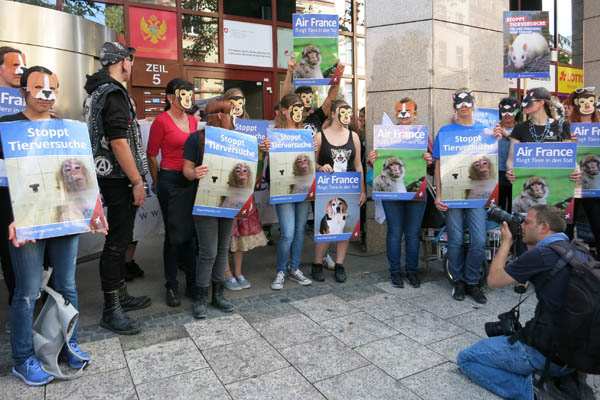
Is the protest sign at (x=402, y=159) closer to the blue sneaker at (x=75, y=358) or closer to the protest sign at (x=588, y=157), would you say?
the protest sign at (x=588, y=157)

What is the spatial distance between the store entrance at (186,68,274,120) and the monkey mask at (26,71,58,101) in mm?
5409

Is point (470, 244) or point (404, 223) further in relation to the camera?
point (404, 223)

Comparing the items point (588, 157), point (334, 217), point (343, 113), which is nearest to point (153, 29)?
point (343, 113)

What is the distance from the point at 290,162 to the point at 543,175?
249 centimetres

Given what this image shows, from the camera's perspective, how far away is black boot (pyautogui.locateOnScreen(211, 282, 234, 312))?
4176 mm

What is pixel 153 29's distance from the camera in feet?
26.0

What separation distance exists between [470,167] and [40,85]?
3797mm

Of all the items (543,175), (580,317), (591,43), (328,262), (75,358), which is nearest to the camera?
(580,317)

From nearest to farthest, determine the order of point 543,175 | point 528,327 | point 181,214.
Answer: point 528,327, point 181,214, point 543,175

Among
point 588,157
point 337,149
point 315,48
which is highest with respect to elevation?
point 315,48

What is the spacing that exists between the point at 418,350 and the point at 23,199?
2.89m

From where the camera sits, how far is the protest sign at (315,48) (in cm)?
580

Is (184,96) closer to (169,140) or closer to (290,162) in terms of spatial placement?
(169,140)

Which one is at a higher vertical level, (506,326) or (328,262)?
(506,326)
